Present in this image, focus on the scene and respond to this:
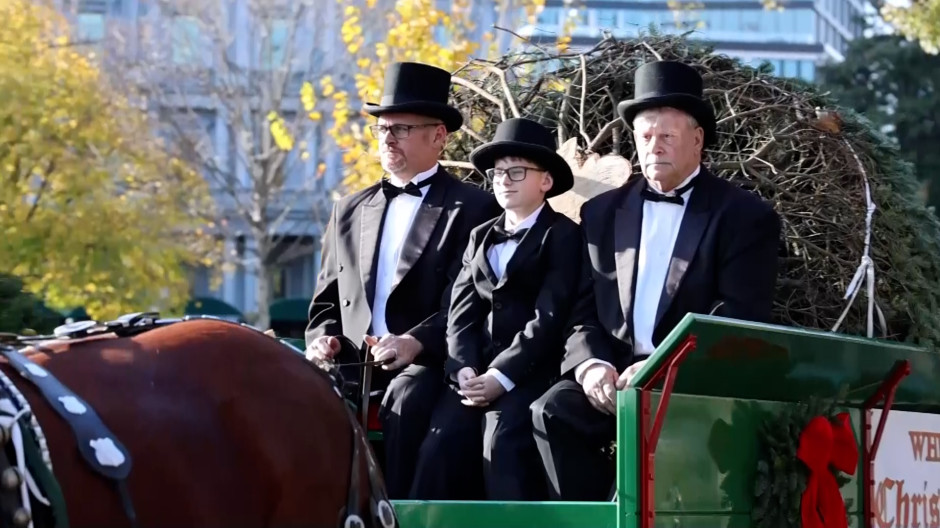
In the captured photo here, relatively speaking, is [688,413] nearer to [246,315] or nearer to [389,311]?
[389,311]

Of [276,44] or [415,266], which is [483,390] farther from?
[276,44]

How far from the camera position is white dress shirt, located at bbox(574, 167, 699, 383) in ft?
14.6

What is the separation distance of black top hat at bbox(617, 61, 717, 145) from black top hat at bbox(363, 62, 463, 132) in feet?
2.50

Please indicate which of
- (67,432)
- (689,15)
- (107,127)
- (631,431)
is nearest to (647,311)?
(631,431)

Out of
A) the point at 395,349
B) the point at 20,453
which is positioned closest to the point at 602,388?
the point at 395,349

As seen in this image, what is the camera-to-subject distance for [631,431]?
11.6 feet

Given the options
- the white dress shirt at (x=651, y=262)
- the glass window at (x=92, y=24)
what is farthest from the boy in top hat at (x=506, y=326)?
the glass window at (x=92, y=24)

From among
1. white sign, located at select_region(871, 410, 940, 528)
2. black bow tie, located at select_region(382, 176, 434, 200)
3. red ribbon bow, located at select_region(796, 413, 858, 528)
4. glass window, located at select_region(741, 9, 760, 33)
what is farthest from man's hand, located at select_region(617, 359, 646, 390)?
glass window, located at select_region(741, 9, 760, 33)

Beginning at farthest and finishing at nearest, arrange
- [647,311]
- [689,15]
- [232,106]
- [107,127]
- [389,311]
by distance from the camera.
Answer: [232,106] < [689,15] < [107,127] < [389,311] < [647,311]

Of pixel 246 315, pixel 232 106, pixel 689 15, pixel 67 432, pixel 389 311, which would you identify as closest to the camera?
pixel 67 432

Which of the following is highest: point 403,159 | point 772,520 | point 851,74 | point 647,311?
point 851,74

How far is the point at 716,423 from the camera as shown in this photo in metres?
3.79

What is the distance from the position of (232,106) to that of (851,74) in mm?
12027

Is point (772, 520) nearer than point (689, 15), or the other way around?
point (772, 520)
